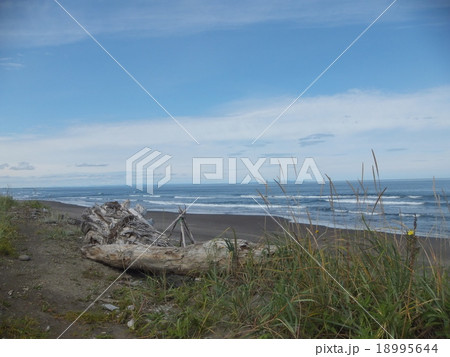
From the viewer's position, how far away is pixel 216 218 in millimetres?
18906

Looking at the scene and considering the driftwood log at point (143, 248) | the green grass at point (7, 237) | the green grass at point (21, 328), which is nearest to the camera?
the green grass at point (21, 328)

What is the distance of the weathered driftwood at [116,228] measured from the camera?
7.06m

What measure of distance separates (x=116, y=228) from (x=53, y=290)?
1.98 metres

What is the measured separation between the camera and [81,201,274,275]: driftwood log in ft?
17.8

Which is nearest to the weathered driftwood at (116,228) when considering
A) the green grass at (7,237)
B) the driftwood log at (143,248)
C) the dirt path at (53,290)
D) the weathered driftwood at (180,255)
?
the driftwood log at (143,248)

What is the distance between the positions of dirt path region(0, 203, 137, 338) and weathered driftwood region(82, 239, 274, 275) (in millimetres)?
201

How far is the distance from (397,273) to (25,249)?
5.29 metres

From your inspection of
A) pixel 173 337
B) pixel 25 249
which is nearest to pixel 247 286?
pixel 173 337

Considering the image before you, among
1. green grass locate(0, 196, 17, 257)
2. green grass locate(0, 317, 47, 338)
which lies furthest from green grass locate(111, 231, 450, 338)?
green grass locate(0, 196, 17, 257)

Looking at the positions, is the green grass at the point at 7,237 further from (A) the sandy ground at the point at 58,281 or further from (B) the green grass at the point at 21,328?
(B) the green grass at the point at 21,328

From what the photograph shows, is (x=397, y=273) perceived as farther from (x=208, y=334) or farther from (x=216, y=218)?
(x=216, y=218)

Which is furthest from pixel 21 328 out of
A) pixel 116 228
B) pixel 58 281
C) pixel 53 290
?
pixel 116 228

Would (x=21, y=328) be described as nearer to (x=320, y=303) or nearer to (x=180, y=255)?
(x=180, y=255)

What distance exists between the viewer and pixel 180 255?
5848 millimetres
